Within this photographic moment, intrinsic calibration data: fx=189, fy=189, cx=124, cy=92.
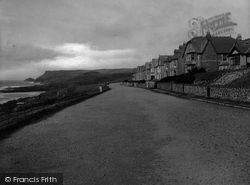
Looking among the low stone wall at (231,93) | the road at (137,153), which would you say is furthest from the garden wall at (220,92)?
the road at (137,153)

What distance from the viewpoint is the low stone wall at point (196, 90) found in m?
A: 24.6

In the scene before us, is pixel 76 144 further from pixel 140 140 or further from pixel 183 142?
pixel 183 142

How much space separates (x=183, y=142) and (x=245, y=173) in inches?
112

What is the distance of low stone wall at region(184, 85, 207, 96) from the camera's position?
2455 centimetres

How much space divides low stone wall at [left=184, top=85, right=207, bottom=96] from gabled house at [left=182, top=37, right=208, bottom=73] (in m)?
22.2

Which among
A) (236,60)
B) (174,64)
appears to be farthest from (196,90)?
(174,64)

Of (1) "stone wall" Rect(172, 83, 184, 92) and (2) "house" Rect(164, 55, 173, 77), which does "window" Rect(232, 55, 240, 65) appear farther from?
(2) "house" Rect(164, 55, 173, 77)

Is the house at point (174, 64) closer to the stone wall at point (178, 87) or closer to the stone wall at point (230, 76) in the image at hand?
the stone wall at point (178, 87)

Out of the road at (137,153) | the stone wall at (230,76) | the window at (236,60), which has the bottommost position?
the road at (137,153)

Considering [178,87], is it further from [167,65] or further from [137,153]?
[167,65]

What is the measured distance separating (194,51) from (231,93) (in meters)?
32.9

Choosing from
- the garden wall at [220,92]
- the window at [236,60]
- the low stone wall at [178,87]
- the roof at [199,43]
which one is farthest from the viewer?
the roof at [199,43]

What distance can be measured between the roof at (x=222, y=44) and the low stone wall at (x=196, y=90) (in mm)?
24659

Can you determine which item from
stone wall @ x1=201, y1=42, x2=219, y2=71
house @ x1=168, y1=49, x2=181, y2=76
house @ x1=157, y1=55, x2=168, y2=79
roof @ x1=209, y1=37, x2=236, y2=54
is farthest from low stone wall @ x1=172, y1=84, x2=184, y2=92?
house @ x1=157, y1=55, x2=168, y2=79
